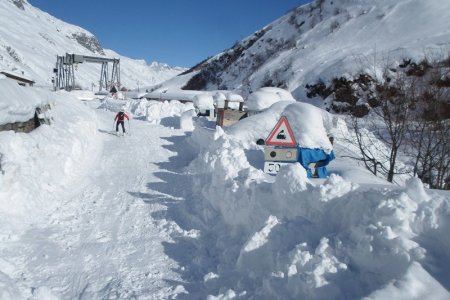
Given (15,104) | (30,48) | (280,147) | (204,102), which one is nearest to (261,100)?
(204,102)

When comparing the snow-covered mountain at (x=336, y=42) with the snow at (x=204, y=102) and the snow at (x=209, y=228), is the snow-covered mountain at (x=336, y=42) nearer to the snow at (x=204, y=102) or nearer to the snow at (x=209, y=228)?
the snow at (x=204, y=102)

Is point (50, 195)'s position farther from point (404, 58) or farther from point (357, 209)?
point (404, 58)

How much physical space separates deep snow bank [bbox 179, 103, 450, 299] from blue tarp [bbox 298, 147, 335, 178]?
2.26 m

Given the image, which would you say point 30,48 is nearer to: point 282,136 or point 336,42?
point 336,42

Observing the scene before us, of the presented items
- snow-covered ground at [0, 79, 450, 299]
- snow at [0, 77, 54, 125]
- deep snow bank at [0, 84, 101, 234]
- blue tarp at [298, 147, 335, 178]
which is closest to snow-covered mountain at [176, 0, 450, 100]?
blue tarp at [298, 147, 335, 178]

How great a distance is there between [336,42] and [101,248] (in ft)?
142

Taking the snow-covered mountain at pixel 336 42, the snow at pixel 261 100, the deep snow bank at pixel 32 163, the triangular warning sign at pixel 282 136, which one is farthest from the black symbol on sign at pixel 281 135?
the snow-covered mountain at pixel 336 42

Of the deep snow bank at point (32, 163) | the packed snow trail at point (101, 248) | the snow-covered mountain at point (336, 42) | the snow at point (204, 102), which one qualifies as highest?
the snow-covered mountain at point (336, 42)

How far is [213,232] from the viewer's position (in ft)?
22.4

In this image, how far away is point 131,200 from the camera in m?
8.78

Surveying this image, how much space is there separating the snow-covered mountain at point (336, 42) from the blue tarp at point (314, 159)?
17314 millimetres

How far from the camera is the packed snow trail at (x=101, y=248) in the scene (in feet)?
16.2

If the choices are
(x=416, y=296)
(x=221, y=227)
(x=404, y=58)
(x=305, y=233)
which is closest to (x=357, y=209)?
(x=305, y=233)

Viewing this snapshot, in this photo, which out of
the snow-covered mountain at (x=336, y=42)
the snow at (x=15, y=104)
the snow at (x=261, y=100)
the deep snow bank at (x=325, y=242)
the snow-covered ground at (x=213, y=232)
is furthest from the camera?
the snow-covered mountain at (x=336, y=42)
